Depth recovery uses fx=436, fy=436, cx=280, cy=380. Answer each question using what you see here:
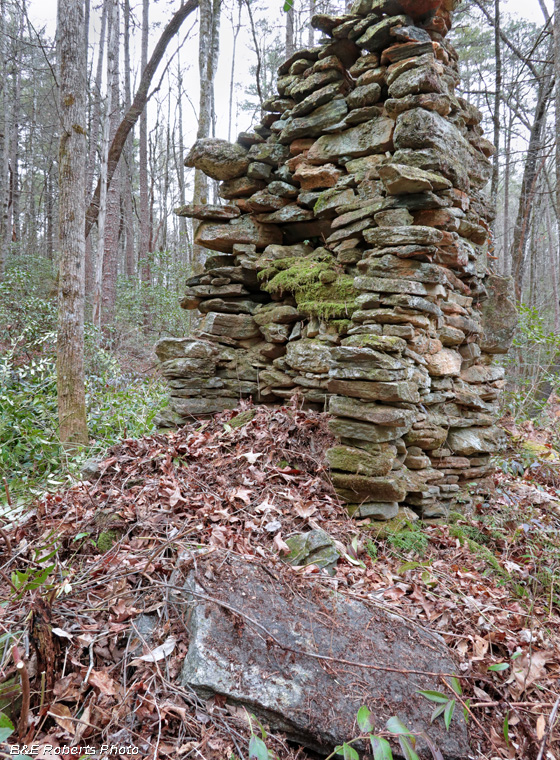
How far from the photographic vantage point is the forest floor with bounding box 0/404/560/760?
1857 millimetres

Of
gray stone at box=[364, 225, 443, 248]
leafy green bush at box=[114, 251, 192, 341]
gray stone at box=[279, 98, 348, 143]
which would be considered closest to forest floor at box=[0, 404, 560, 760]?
gray stone at box=[364, 225, 443, 248]

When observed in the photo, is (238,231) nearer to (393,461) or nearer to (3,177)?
(393,461)

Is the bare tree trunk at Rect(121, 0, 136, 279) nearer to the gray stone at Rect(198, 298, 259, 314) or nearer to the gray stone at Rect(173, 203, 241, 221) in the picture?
the gray stone at Rect(173, 203, 241, 221)

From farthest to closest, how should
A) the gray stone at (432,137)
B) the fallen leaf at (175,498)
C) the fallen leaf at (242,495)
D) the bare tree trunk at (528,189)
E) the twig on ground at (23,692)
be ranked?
the bare tree trunk at (528,189) < the gray stone at (432,137) < the fallen leaf at (242,495) < the fallen leaf at (175,498) < the twig on ground at (23,692)

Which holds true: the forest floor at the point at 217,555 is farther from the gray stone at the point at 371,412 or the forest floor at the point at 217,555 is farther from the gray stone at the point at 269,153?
the gray stone at the point at 269,153

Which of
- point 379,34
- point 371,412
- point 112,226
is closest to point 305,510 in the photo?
point 371,412

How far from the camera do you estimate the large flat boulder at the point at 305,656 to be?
1.91m

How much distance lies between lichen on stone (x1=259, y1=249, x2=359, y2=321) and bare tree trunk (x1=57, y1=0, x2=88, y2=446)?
6.94ft

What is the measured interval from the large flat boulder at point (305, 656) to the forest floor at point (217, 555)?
9 centimetres

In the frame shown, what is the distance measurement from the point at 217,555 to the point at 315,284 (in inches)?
122

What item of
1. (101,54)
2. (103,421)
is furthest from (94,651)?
(101,54)

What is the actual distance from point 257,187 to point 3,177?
11451mm

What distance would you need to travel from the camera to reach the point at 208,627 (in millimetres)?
2123

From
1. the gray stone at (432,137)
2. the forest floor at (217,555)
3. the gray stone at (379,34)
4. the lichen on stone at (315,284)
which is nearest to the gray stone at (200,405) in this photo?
the forest floor at (217,555)
